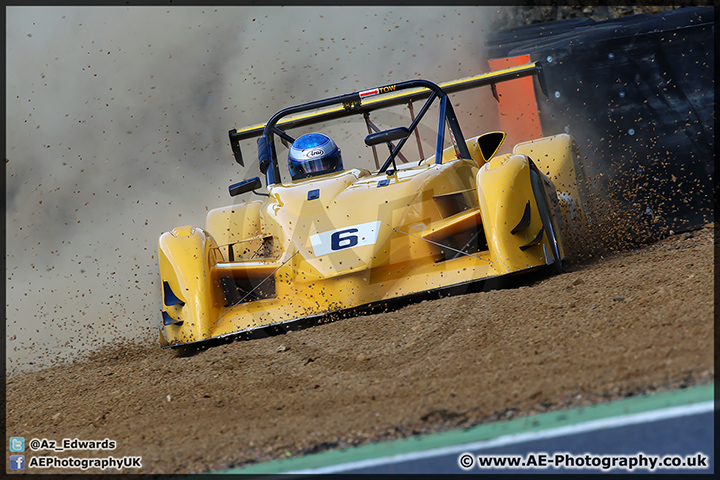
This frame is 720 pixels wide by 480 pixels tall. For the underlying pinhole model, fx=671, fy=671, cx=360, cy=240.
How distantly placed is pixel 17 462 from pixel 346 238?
2.67 m

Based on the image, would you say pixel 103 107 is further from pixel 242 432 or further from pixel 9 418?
pixel 242 432

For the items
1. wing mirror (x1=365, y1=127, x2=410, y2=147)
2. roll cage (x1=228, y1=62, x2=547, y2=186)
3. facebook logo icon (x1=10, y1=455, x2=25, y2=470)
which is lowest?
facebook logo icon (x1=10, y1=455, x2=25, y2=470)

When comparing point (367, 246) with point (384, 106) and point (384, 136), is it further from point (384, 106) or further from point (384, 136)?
point (384, 106)

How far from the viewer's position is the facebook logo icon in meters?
3.38

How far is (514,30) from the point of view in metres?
11.0

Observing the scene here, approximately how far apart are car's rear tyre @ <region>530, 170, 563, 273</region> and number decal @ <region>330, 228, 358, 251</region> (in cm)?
146

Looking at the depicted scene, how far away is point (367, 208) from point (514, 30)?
695 cm

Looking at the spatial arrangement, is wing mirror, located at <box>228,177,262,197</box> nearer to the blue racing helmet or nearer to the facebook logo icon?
the blue racing helmet

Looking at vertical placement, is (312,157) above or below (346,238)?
above

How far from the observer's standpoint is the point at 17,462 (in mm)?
3441

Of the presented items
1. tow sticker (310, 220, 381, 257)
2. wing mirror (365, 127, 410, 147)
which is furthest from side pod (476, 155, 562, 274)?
wing mirror (365, 127, 410, 147)

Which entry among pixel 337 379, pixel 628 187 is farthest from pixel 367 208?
pixel 628 187

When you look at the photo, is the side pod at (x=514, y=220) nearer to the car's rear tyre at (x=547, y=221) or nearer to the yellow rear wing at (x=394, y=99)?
the car's rear tyre at (x=547, y=221)

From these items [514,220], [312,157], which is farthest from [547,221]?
[312,157]
